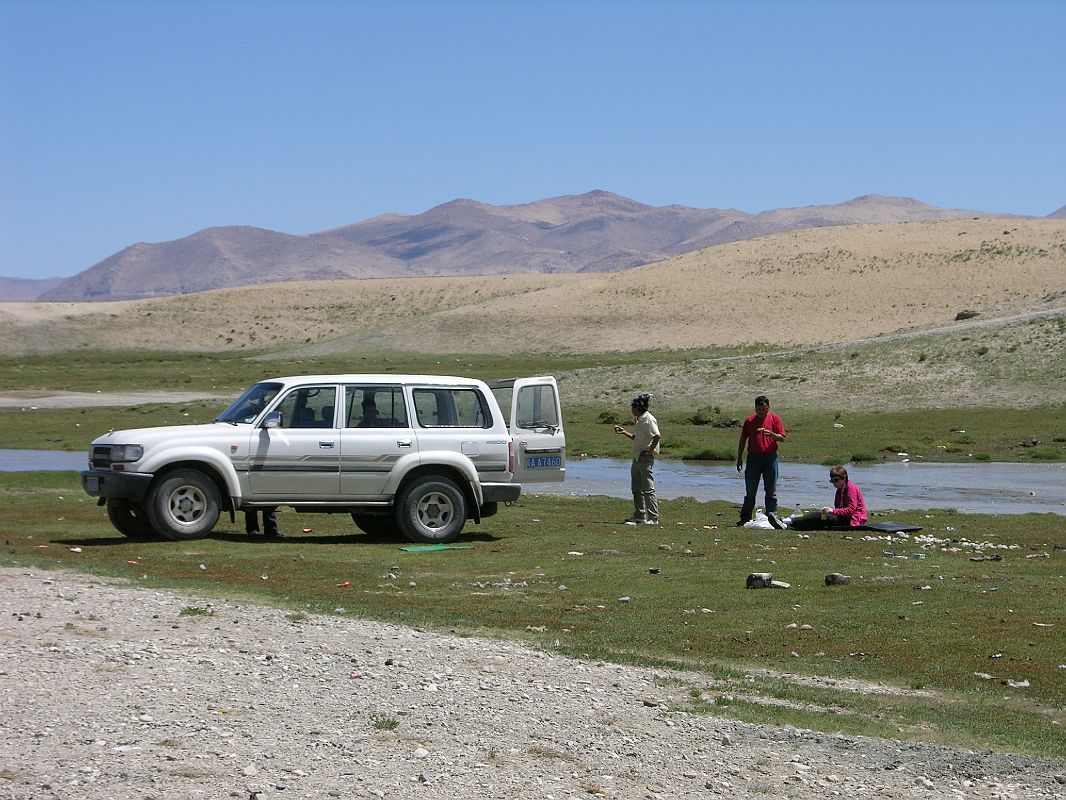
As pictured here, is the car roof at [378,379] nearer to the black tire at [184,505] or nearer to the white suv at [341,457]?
the white suv at [341,457]

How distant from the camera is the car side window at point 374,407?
1803 centimetres

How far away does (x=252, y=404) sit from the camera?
17984 millimetres

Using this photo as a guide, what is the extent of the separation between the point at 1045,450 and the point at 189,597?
28.0 meters

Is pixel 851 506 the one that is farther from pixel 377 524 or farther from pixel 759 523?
pixel 377 524

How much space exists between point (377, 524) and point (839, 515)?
6.25m

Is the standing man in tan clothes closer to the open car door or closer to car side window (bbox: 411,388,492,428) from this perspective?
the open car door

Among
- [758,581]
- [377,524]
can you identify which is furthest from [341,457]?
[758,581]

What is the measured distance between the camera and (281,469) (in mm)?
17562

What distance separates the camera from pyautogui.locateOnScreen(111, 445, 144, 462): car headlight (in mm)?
17141

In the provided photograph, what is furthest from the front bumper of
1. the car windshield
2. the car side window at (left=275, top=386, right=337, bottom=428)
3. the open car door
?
the open car door

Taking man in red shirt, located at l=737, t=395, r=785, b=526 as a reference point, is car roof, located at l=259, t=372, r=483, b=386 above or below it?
above

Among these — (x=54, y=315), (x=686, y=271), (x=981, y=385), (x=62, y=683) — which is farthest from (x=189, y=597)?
(x=54, y=315)

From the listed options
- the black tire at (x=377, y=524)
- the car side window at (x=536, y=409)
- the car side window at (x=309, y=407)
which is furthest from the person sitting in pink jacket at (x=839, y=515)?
the car side window at (x=309, y=407)

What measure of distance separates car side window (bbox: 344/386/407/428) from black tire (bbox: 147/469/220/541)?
1.87 m
